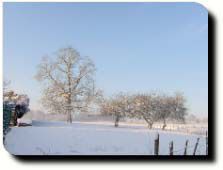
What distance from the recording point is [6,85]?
16.3ft

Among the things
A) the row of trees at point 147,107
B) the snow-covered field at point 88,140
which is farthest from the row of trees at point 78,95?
the snow-covered field at point 88,140

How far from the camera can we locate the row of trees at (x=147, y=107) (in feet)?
16.7

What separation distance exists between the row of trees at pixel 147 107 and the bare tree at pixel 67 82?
9.1 inches

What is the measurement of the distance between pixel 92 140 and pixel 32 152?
0.58 meters

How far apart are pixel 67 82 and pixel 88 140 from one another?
60 cm

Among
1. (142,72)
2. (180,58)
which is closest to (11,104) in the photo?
(142,72)

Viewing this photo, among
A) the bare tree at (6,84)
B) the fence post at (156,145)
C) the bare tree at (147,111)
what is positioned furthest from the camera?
the bare tree at (147,111)

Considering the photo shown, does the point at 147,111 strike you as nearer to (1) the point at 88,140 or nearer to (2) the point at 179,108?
(2) the point at 179,108

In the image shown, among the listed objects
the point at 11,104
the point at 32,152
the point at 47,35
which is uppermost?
the point at 47,35

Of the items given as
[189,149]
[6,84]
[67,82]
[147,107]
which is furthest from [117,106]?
[6,84]

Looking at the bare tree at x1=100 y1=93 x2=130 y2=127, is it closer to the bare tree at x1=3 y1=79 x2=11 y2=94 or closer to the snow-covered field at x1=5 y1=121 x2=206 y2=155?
the snow-covered field at x1=5 y1=121 x2=206 y2=155

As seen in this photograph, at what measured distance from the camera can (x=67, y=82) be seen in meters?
5.12

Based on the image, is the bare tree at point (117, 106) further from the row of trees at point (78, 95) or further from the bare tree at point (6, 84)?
the bare tree at point (6, 84)

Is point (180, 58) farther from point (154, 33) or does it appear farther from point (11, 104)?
point (11, 104)
